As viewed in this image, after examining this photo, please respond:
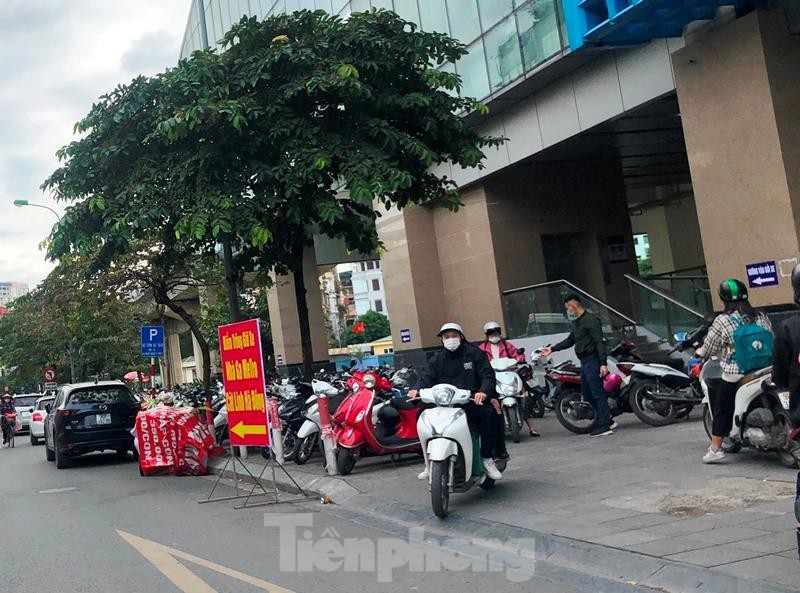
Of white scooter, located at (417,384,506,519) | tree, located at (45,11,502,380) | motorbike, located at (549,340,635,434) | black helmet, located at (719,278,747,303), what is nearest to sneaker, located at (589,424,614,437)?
motorbike, located at (549,340,635,434)

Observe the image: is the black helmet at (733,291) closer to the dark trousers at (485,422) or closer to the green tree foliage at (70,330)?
the dark trousers at (485,422)

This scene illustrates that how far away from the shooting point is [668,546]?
18.1 feet

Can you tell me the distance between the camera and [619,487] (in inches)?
299

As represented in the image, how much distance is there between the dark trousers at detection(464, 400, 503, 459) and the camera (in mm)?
7750

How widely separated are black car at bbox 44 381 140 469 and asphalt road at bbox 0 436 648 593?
506cm

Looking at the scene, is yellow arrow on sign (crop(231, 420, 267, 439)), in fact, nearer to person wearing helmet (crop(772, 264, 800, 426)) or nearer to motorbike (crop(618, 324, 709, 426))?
motorbike (crop(618, 324, 709, 426))

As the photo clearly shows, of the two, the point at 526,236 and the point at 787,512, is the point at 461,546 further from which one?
the point at 526,236

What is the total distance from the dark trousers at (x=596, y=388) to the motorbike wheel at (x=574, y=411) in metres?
0.26

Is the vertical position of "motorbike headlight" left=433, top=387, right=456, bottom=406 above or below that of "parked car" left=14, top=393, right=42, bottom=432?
below

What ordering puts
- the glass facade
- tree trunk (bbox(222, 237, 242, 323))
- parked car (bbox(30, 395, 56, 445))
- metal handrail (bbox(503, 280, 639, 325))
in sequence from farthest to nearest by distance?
1. parked car (bbox(30, 395, 56, 445))
2. metal handrail (bbox(503, 280, 639, 325))
3. the glass facade
4. tree trunk (bbox(222, 237, 242, 323))

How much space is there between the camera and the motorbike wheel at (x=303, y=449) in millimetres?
11794

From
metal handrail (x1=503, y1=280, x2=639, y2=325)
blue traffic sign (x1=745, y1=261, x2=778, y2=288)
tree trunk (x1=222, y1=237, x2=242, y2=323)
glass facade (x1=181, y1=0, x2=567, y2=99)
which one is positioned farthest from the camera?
metal handrail (x1=503, y1=280, x2=639, y2=325)

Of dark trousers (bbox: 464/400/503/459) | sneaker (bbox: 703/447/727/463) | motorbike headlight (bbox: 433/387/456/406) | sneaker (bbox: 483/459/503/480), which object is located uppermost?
motorbike headlight (bbox: 433/387/456/406)

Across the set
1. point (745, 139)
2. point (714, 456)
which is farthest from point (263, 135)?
point (714, 456)
